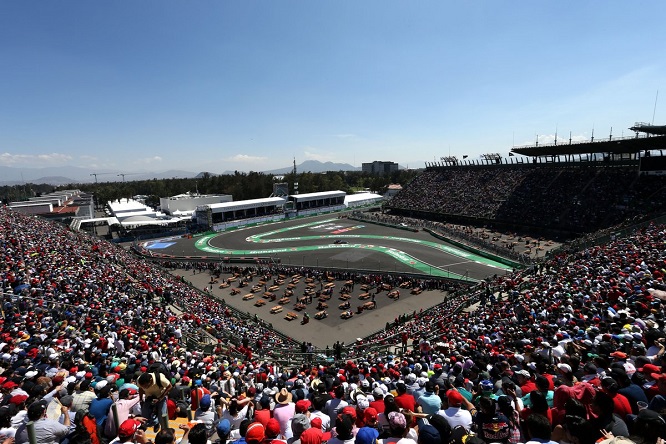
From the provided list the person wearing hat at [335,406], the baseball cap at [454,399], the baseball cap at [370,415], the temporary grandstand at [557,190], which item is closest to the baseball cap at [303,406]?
the person wearing hat at [335,406]

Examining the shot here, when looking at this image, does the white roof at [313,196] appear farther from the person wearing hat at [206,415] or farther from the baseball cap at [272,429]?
the baseball cap at [272,429]

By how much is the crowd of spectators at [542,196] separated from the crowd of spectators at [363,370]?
24809mm

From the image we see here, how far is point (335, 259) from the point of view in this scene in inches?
1582

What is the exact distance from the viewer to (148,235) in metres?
58.8

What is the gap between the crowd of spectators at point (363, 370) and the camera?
4.86 meters

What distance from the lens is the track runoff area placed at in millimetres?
24891

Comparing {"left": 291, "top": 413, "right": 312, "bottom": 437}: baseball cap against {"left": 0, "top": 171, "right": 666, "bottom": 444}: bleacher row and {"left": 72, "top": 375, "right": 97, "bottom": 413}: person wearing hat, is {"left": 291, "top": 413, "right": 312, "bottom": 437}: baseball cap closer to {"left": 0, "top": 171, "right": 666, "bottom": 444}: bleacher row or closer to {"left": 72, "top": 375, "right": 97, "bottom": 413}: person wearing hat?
{"left": 0, "top": 171, "right": 666, "bottom": 444}: bleacher row

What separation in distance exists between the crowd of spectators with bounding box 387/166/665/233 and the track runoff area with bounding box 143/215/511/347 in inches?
535

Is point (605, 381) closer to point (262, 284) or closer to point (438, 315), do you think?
point (438, 315)

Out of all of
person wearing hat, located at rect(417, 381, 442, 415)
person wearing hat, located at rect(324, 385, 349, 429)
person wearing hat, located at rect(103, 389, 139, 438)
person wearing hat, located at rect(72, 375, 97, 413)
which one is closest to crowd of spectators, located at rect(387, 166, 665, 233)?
person wearing hat, located at rect(417, 381, 442, 415)

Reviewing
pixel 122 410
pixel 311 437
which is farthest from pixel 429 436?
pixel 122 410

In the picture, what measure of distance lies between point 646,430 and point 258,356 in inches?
629

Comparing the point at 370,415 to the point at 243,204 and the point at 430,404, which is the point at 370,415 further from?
the point at 243,204

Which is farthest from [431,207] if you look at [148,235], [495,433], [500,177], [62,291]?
[495,433]
